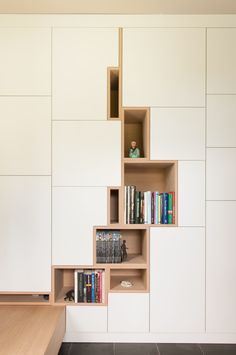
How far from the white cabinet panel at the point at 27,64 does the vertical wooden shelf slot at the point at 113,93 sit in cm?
52

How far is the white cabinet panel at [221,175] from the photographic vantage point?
217 centimetres

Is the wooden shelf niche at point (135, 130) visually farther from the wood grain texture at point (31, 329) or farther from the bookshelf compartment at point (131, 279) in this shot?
the wood grain texture at point (31, 329)

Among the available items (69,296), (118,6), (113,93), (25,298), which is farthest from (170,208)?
(118,6)

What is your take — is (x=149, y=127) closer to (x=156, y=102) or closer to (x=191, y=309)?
(x=156, y=102)

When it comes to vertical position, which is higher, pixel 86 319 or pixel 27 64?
pixel 27 64

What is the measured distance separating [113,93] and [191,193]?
4.08 feet

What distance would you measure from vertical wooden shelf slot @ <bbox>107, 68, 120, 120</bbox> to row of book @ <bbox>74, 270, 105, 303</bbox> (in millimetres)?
1357

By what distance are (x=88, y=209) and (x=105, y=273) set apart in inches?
21.9

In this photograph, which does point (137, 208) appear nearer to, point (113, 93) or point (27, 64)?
point (113, 93)

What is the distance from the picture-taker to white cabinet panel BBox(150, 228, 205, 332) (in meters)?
2.12

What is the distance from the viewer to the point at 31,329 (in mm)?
1771

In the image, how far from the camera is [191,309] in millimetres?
2127

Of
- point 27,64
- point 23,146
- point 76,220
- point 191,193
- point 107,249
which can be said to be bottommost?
point 107,249

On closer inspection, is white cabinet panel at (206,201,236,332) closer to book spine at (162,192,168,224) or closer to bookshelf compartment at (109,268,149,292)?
book spine at (162,192,168,224)
